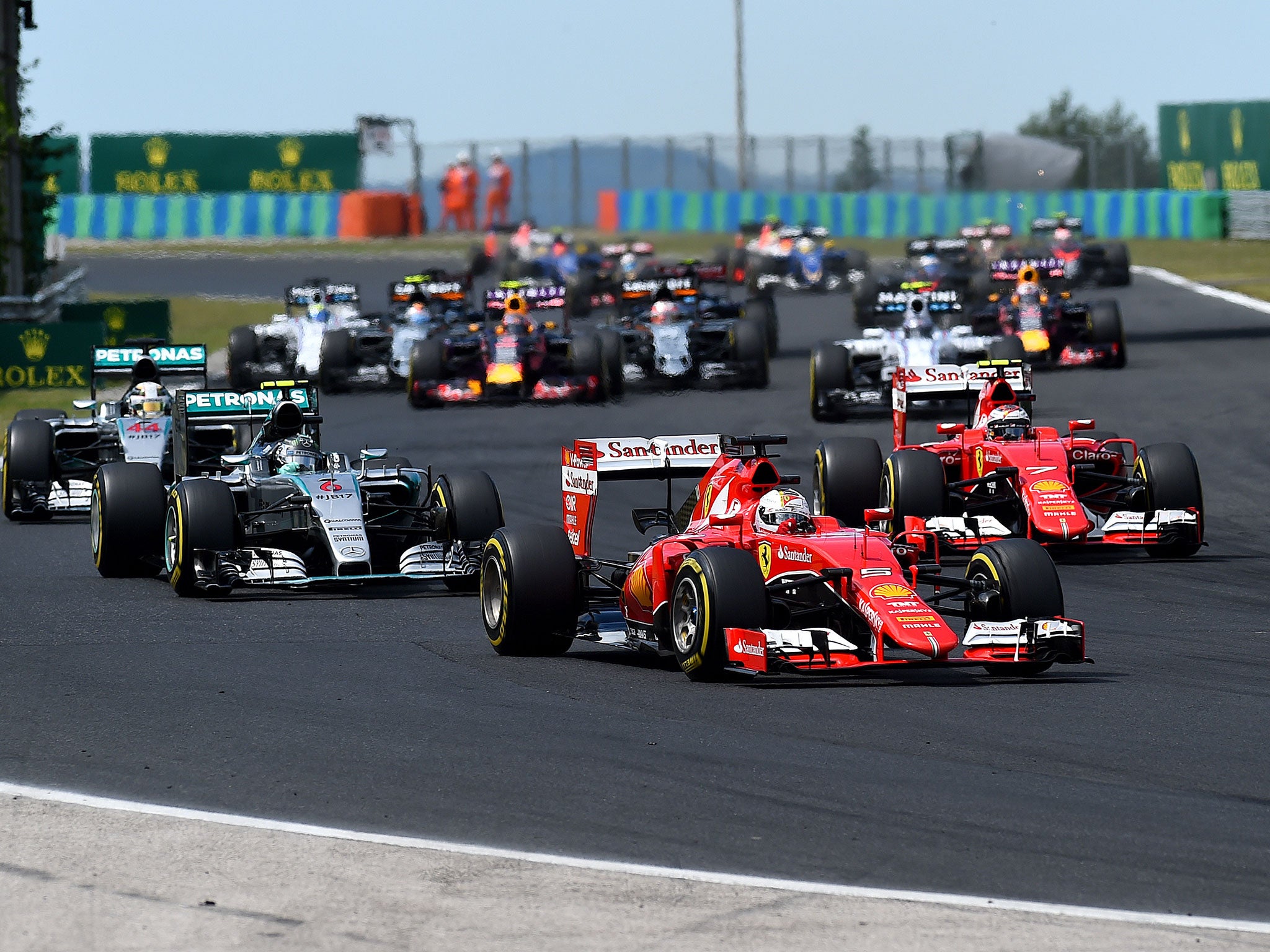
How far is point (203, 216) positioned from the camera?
73.9m

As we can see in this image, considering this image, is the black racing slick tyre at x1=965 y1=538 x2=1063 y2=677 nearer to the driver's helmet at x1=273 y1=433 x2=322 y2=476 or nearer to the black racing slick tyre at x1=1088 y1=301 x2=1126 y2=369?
the driver's helmet at x1=273 y1=433 x2=322 y2=476

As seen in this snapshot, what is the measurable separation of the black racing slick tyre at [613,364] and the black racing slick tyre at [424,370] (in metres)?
2.36

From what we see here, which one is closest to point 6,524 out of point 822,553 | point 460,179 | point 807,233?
point 822,553

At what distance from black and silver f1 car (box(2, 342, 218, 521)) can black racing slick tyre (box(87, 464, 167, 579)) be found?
3395mm

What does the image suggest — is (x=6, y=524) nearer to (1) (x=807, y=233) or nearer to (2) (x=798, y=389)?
(2) (x=798, y=389)

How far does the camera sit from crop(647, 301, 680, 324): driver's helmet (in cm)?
3319

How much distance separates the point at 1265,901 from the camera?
302 inches

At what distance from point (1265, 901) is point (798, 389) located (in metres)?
25.0

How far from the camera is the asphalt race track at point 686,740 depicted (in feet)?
27.6

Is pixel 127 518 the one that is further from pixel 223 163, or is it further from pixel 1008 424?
pixel 223 163

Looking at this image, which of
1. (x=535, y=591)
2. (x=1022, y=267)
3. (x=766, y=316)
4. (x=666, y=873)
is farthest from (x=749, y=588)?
(x=766, y=316)

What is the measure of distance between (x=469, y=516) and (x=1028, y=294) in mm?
18597

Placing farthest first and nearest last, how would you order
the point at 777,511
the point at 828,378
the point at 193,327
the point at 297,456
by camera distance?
the point at 193,327 → the point at 828,378 → the point at 297,456 → the point at 777,511

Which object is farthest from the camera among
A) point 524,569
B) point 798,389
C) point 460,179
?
point 460,179
